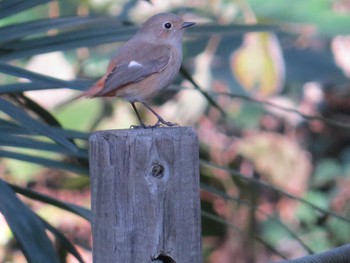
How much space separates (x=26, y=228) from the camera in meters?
2.12

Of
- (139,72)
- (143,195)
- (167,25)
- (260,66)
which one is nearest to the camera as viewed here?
(143,195)

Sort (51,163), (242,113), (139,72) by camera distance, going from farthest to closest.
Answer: (242,113) < (51,163) < (139,72)

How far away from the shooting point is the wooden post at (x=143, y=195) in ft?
5.64

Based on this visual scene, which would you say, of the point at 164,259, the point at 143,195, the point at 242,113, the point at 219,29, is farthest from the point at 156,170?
the point at 242,113

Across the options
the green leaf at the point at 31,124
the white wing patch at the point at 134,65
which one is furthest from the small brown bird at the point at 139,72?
the green leaf at the point at 31,124

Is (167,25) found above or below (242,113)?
below

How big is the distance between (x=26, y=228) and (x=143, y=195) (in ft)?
1.64

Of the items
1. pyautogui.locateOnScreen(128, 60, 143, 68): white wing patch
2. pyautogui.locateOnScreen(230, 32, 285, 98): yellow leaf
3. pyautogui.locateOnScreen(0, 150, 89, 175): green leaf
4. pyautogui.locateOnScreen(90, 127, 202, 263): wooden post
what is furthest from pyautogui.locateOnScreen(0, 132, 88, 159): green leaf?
pyautogui.locateOnScreen(230, 32, 285, 98): yellow leaf

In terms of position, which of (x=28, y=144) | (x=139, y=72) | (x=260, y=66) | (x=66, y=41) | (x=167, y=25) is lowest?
(x=28, y=144)

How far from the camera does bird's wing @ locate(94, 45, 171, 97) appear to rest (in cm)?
238

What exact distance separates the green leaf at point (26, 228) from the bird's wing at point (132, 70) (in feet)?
1.28

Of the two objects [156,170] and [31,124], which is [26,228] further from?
[156,170]

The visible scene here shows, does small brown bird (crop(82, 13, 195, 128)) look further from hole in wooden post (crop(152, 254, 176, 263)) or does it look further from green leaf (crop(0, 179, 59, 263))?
hole in wooden post (crop(152, 254, 176, 263))

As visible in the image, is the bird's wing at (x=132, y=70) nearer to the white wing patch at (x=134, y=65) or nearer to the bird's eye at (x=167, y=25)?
the white wing patch at (x=134, y=65)
